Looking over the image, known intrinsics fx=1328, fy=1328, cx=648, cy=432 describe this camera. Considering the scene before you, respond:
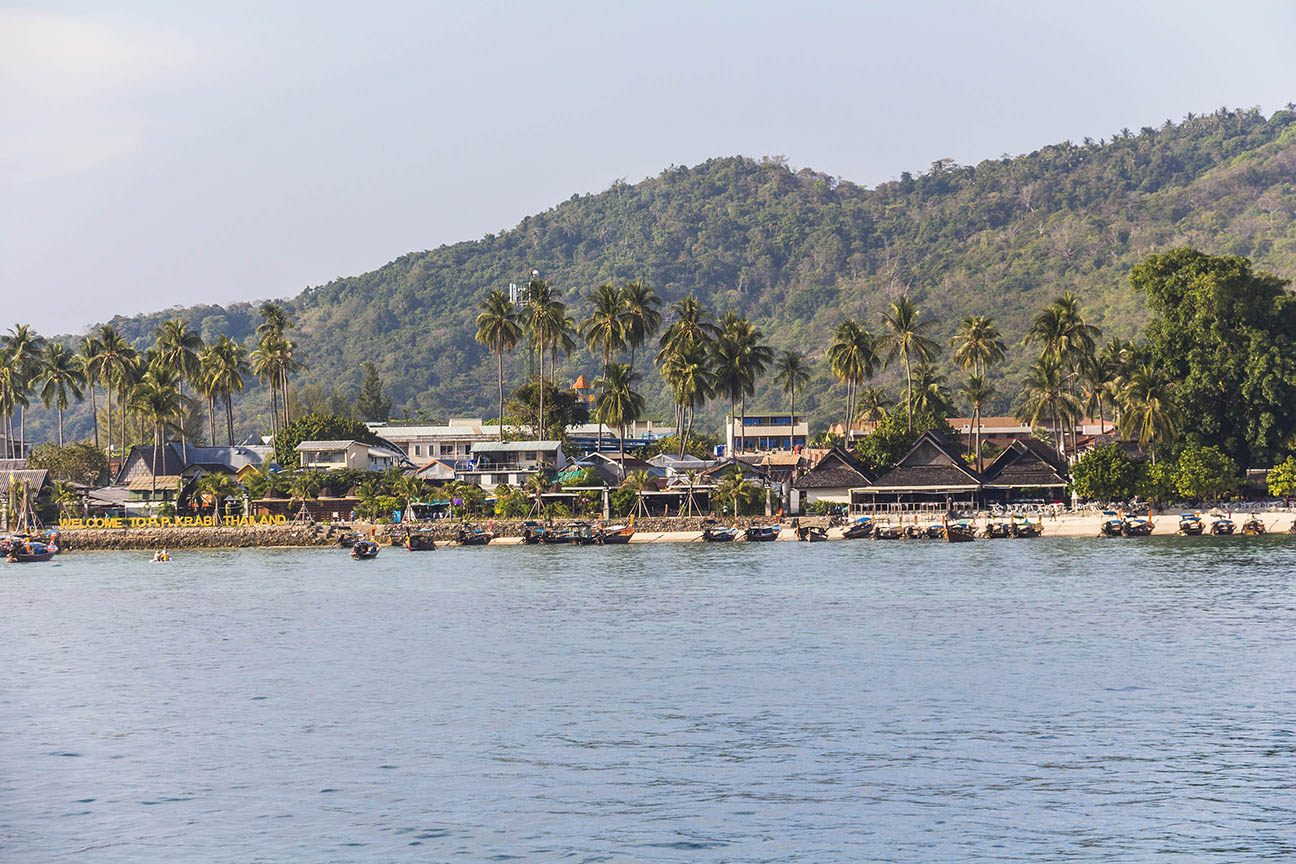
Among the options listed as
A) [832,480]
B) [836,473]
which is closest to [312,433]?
[832,480]

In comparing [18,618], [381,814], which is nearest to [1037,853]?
[381,814]

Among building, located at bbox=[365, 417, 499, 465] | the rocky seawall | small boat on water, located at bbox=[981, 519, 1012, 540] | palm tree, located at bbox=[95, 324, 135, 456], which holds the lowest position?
small boat on water, located at bbox=[981, 519, 1012, 540]

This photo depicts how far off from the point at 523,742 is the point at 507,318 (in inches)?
3953

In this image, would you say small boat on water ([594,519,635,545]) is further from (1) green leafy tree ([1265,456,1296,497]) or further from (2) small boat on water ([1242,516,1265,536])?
(1) green leafy tree ([1265,456,1296,497])

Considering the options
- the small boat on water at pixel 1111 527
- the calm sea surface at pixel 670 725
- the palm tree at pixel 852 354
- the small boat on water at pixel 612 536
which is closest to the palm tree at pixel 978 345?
A: the palm tree at pixel 852 354

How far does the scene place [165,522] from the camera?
4692 inches

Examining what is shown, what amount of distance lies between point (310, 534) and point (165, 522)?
18.0m

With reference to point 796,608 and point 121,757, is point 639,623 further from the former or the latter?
point 121,757

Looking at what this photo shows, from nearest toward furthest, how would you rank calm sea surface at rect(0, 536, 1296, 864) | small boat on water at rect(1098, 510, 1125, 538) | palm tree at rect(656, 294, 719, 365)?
calm sea surface at rect(0, 536, 1296, 864), small boat on water at rect(1098, 510, 1125, 538), palm tree at rect(656, 294, 719, 365)

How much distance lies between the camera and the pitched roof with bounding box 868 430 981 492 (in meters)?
108

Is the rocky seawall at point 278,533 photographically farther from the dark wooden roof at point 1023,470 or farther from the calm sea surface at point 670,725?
the calm sea surface at point 670,725

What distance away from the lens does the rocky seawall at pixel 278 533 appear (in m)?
106

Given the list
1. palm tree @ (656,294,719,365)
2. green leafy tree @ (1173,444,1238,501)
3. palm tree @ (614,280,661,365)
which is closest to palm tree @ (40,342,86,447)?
palm tree @ (614,280,661,365)

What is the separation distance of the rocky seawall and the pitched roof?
8.92 m
